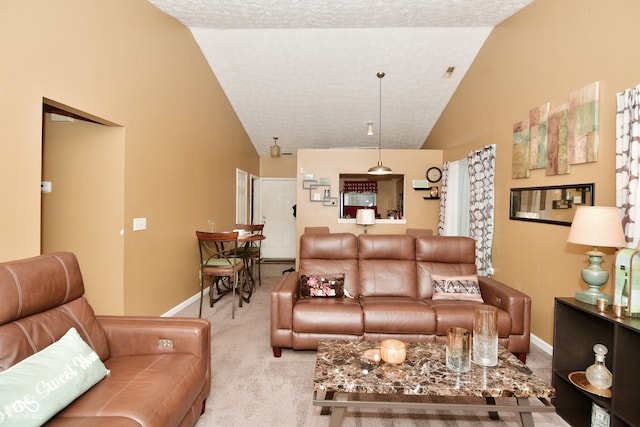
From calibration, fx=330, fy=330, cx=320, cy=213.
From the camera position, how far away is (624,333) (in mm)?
1750

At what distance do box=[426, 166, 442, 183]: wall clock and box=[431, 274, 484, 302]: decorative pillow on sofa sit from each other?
3.24 m

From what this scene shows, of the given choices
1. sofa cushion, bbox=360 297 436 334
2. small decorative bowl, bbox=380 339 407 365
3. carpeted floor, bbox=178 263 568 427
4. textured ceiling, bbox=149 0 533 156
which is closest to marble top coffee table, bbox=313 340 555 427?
small decorative bowl, bbox=380 339 407 365

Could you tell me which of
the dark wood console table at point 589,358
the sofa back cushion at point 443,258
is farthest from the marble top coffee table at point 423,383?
the sofa back cushion at point 443,258

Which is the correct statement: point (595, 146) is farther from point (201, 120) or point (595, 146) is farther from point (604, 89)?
point (201, 120)

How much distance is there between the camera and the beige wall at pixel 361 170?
6.18 meters

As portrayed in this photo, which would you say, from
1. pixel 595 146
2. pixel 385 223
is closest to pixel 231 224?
pixel 385 223

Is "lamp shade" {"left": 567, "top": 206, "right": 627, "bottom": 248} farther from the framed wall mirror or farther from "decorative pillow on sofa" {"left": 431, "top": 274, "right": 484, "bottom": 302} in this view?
"decorative pillow on sofa" {"left": 431, "top": 274, "right": 484, "bottom": 302}

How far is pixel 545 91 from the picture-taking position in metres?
3.15

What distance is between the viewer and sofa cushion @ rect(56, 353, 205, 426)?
1319 mm

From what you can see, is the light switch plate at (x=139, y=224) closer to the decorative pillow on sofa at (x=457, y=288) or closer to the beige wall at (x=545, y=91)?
the decorative pillow on sofa at (x=457, y=288)

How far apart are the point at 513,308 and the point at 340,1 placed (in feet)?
10.9

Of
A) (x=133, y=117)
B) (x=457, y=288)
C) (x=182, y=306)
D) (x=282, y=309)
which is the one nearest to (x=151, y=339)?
(x=282, y=309)

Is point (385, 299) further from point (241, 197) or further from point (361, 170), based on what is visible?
point (241, 197)

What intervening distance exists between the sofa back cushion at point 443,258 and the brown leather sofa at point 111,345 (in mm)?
2186
